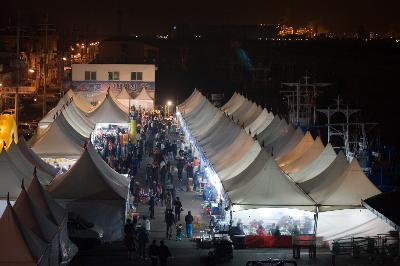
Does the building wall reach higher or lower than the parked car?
higher

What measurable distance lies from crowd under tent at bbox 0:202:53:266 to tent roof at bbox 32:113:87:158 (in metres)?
11.2

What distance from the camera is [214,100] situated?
5138 centimetres

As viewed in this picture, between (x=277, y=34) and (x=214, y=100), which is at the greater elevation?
(x=277, y=34)

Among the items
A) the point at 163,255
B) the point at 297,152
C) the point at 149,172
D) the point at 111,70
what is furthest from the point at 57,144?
the point at 111,70

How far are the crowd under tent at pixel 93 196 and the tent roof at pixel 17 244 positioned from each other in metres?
4.45

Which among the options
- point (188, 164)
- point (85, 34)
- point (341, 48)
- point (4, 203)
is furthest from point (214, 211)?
point (341, 48)

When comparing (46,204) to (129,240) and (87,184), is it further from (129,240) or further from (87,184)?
(87,184)

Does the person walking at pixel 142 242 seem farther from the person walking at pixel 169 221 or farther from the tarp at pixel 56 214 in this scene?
the person walking at pixel 169 221

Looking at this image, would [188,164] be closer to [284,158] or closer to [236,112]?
[284,158]

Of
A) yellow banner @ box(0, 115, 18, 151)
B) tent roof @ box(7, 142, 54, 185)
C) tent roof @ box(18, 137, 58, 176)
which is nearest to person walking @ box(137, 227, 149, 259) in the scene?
tent roof @ box(7, 142, 54, 185)

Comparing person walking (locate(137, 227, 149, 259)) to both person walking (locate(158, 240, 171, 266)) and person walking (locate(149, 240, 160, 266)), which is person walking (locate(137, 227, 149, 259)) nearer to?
person walking (locate(149, 240, 160, 266))

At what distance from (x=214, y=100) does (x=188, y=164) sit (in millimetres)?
24813

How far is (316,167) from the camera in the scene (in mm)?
20188

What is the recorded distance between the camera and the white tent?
44303 millimetres
